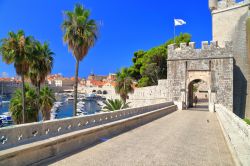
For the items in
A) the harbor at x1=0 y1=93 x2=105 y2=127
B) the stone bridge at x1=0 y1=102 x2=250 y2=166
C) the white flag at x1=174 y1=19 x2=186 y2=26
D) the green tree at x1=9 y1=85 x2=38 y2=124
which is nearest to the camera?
the stone bridge at x1=0 y1=102 x2=250 y2=166

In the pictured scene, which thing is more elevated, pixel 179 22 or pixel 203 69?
pixel 179 22

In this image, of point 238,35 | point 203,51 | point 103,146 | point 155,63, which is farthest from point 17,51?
point 155,63

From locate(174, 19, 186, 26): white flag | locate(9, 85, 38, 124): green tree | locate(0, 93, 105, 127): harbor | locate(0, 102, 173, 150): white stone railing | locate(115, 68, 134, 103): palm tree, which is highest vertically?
locate(174, 19, 186, 26): white flag

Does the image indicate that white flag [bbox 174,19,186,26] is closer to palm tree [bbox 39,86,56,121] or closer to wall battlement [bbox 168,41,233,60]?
wall battlement [bbox 168,41,233,60]

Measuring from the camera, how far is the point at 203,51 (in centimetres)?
2909

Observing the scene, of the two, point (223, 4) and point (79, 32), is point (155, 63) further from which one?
point (79, 32)

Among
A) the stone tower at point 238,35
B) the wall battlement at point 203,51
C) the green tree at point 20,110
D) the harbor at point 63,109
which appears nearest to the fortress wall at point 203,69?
the wall battlement at point 203,51

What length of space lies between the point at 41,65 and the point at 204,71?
17.3 metres

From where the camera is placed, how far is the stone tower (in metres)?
30.9

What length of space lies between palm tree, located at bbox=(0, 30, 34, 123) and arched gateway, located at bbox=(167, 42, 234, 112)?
606 inches

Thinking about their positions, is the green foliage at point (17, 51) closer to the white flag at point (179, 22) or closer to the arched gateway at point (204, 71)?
the arched gateway at point (204, 71)

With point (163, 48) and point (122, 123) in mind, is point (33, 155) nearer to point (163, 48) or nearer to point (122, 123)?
point (122, 123)

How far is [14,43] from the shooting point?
2308 centimetres

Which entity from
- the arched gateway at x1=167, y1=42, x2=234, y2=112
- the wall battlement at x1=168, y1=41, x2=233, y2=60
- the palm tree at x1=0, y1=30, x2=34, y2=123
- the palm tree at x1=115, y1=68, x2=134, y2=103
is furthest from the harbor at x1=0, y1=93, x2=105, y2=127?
the wall battlement at x1=168, y1=41, x2=233, y2=60
